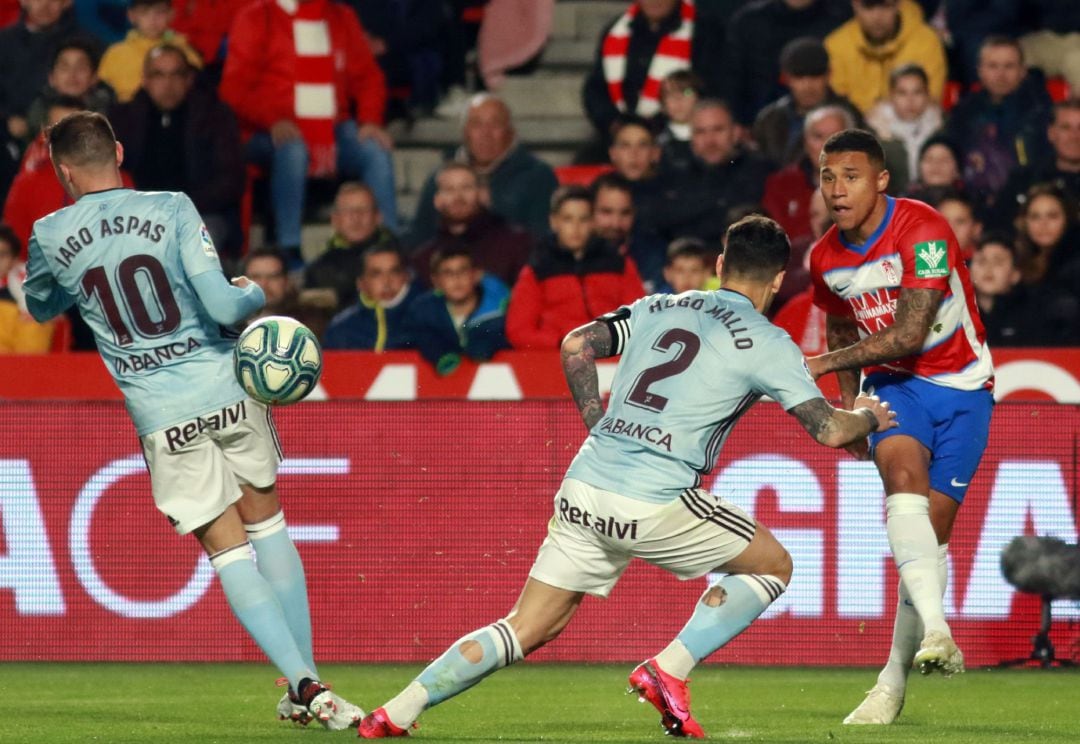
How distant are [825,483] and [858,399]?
9.31 ft

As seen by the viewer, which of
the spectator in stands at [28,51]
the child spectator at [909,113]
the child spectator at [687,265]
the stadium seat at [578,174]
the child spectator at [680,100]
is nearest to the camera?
the child spectator at [687,265]

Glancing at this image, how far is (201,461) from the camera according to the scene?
7.33 m

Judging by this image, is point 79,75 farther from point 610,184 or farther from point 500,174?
point 610,184

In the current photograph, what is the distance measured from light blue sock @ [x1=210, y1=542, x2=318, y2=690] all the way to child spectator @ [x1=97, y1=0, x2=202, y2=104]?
7.77 m

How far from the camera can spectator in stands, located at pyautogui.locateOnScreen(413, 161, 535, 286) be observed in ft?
41.5

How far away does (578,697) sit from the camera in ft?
28.6

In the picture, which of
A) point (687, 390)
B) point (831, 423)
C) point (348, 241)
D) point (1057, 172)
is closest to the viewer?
point (831, 423)

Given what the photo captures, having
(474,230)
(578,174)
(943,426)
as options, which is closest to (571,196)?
(474,230)

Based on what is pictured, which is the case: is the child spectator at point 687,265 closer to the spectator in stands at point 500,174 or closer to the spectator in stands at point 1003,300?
the spectator in stands at point 1003,300

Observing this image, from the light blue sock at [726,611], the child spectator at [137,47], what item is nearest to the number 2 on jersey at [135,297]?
the light blue sock at [726,611]

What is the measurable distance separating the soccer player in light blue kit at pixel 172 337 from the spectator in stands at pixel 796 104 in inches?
244

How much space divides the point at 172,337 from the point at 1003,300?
583cm

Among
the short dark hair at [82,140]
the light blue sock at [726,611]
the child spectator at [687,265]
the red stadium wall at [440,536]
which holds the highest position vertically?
the short dark hair at [82,140]

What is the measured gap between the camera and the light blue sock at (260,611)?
7.18m
